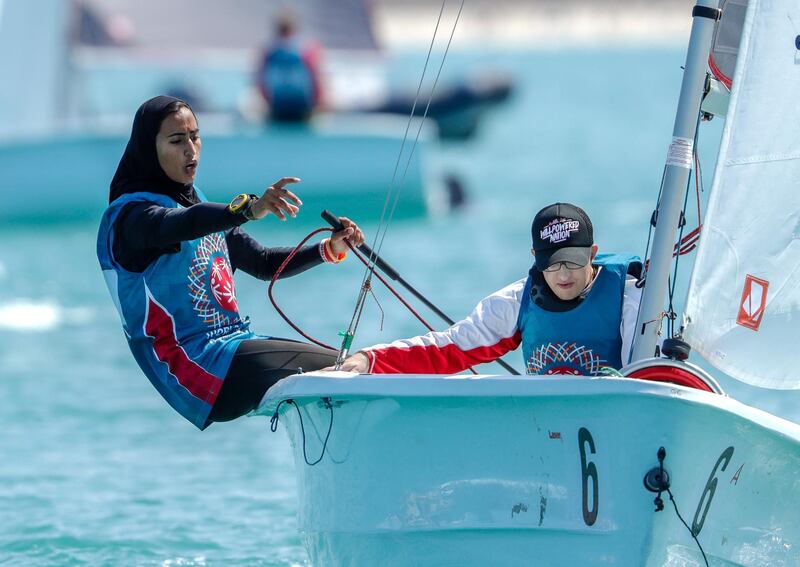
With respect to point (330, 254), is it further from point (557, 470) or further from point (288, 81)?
point (288, 81)

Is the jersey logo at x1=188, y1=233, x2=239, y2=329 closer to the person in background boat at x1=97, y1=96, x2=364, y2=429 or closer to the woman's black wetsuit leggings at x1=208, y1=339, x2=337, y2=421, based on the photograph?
the person in background boat at x1=97, y1=96, x2=364, y2=429

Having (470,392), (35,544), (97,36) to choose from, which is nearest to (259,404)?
(470,392)

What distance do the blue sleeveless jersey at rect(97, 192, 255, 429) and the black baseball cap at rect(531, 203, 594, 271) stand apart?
3.19ft

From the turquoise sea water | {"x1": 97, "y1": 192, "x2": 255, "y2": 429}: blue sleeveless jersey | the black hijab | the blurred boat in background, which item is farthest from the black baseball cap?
the blurred boat in background

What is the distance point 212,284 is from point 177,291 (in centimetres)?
12

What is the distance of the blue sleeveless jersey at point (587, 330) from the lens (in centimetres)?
407

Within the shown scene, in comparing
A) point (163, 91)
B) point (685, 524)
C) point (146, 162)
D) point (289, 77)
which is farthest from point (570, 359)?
point (163, 91)

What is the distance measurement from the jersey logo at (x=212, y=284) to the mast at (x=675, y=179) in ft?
4.03

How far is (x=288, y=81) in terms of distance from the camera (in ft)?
53.5

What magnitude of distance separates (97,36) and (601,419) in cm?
1701

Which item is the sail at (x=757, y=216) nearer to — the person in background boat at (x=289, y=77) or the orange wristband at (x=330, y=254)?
the orange wristband at (x=330, y=254)

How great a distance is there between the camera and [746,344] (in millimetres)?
4086

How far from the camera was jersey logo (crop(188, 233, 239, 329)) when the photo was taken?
168 inches

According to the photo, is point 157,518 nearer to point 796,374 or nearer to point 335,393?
point 335,393
